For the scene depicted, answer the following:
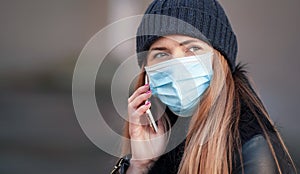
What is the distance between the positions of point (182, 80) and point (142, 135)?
25 centimetres

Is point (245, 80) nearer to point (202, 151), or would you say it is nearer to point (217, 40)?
point (217, 40)

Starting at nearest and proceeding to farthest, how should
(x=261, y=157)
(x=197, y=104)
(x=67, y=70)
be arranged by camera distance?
1. (x=261, y=157)
2. (x=197, y=104)
3. (x=67, y=70)

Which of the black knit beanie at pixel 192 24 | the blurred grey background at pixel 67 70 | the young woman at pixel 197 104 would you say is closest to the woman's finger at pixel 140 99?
the young woman at pixel 197 104

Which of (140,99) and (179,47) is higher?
(179,47)

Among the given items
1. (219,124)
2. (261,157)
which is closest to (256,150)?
(261,157)

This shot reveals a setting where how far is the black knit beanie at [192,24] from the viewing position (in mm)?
1809

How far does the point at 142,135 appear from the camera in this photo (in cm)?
195

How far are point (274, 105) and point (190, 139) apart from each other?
17.5ft

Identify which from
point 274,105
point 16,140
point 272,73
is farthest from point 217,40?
point 272,73

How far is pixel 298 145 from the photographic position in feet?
17.6

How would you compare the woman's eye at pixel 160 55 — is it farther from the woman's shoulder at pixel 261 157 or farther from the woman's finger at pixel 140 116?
the woman's shoulder at pixel 261 157

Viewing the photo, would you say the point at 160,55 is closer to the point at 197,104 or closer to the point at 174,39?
the point at 174,39

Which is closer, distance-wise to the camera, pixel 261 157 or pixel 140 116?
pixel 261 157

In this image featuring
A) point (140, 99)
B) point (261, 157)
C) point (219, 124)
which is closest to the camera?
point (261, 157)
